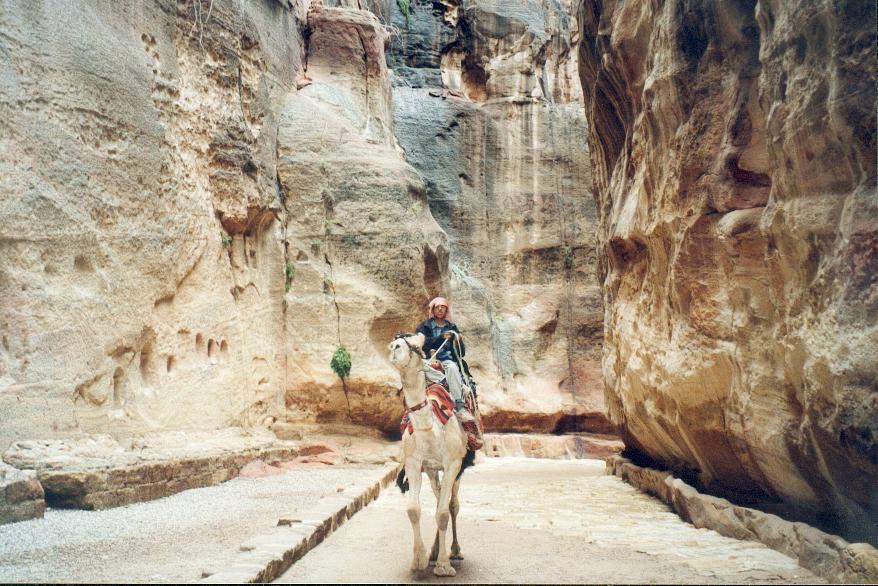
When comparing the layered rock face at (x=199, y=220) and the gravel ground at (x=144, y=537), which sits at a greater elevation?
the layered rock face at (x=199, y=220)

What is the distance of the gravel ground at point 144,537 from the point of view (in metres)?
5.50

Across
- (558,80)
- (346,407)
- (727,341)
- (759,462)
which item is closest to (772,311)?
(727,341)

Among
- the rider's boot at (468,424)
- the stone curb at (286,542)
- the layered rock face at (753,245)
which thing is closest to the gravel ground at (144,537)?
the stone curb at (286,542)

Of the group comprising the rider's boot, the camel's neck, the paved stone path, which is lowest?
the paved stone path

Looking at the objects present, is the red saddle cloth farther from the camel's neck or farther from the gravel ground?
the gravel ground

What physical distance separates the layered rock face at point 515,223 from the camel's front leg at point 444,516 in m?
17.5

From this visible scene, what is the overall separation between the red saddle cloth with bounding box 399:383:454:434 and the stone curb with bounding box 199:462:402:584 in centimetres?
138

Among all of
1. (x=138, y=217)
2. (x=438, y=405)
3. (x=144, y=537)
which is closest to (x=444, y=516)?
(x=438, y=405)

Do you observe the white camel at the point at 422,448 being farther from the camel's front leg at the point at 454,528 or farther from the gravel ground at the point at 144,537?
the gravel ground at the point at 144,537

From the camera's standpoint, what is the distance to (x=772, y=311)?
6.71 metres

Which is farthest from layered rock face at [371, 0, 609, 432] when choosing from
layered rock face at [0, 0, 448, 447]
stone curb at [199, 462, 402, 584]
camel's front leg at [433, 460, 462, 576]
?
camel's front leg at [433, 460, 462, 576]

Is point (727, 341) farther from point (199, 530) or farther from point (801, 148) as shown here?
point (199, 530)

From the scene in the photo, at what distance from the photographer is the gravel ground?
5504mm

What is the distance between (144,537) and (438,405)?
3.32m
